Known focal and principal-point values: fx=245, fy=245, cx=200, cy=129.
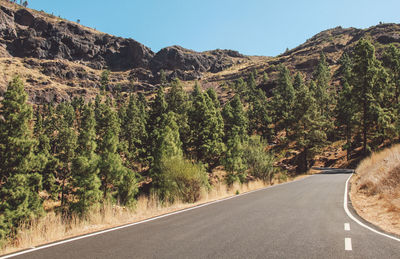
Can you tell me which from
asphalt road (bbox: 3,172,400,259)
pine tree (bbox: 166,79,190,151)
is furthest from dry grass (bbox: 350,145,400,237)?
pine tree (bbox: 166,79,190,151)

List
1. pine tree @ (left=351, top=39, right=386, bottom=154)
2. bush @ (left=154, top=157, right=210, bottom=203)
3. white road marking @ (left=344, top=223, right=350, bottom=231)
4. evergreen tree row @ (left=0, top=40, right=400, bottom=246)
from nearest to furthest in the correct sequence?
1. white road marking @ (left=344, top=223, right=350, bottom=231)
2. bush @ (left=154, top=157, right=210, bottom=203)
3. evergreen tree row @ (left=0, top=40, right=400, bottom=246)
4. pine tree @ (left=351, top=39, right=386, bottom=154)

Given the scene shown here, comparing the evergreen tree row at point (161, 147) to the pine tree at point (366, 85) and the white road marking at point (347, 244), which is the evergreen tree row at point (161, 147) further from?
the white road marking at point (347, 244)

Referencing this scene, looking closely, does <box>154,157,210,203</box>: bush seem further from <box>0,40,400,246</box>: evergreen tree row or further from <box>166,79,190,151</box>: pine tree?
<box>166,79,190,151</box>: pine tree

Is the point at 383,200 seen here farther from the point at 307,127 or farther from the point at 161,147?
the point at 307,127

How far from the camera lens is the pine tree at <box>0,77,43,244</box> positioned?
Answer: 59.1ft

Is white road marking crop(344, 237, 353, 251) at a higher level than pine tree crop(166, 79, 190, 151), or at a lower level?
lower

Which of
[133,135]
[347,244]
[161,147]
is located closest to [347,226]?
[347,244]

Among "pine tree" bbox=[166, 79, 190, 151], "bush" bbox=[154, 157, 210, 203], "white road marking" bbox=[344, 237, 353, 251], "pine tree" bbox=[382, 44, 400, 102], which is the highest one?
"pine tree" bbox=[382, 44, 400, 102]

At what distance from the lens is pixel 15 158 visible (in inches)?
754

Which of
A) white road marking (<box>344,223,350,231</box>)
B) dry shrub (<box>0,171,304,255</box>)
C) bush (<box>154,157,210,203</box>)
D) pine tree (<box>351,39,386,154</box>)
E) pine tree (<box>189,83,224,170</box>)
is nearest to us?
dry shrub (<box>0,171,304,255</box>)

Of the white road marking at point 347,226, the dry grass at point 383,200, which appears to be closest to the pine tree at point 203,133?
the dry grass at point 383,200

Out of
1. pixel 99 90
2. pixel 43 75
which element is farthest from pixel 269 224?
pixel 43 75

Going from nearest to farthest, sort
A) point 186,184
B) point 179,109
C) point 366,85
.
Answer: point 186,184, point 366,85, point 179,109

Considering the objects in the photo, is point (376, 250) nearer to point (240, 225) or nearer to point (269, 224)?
point (269, 224)
